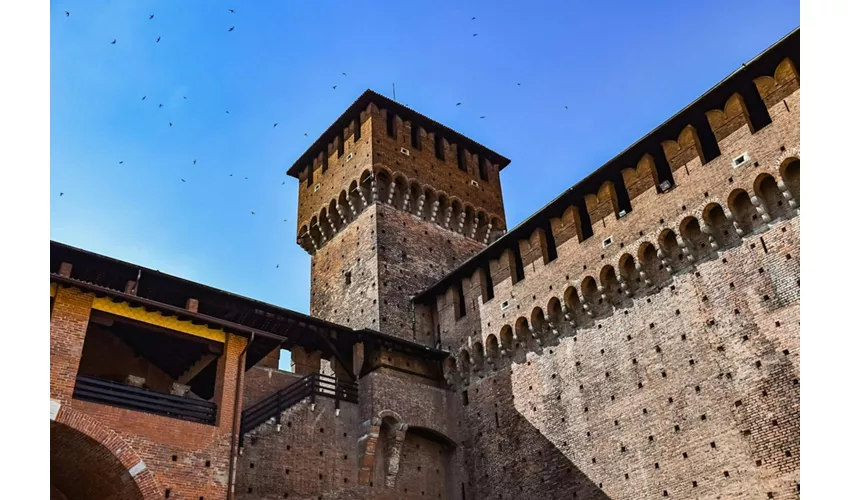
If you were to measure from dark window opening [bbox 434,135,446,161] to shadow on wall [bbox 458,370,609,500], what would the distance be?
884 centimetres

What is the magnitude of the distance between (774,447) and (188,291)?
1113cm

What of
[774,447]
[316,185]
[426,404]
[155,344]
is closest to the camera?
[774,447]

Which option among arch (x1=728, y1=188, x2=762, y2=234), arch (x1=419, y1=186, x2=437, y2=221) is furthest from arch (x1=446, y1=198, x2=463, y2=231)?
arch (x1=728, y1=188, x2=762, y2=234)

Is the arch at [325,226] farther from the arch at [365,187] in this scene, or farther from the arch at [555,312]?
the arch at [555,312]

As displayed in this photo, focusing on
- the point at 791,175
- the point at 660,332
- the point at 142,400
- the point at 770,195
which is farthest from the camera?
the point at 660,332

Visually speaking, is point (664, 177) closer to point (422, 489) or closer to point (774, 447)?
point (774, 447)

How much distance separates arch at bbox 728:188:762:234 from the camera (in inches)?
484

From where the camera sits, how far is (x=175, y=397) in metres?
10.7

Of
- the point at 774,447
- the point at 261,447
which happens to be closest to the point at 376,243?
the point at 261,447

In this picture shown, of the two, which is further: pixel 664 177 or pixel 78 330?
pixel 664 177

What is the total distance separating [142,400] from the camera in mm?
10367

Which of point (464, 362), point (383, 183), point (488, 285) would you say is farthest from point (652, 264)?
point (383, 183)

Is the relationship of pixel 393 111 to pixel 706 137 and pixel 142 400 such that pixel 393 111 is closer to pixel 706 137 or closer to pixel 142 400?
pixel 706 137

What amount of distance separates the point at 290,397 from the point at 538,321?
566 centimetres
